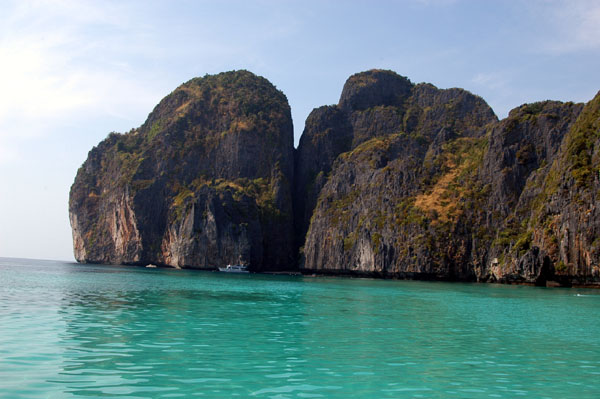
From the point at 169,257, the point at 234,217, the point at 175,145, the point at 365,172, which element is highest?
the point at 175,145

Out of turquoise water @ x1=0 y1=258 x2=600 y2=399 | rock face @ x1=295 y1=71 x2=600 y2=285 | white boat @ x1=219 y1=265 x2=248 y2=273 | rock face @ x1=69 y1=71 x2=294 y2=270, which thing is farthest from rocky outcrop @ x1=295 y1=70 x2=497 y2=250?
turquoise water @ x1=0 y1=258 x2=600 y2=399

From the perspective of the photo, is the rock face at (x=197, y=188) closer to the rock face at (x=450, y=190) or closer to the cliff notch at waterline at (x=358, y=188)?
the cliff notch at waterline at (x=358, y=188)

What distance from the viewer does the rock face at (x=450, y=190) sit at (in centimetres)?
8219

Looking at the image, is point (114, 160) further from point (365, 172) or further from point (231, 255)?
point (365, 172)

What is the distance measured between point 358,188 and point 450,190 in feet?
106

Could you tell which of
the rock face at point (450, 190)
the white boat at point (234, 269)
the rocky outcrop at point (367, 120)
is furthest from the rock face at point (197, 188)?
the rock face at point (450, 190)

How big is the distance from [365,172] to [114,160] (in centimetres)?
9405

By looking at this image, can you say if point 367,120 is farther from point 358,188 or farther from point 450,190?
point 450,190

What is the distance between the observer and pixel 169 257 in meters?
162

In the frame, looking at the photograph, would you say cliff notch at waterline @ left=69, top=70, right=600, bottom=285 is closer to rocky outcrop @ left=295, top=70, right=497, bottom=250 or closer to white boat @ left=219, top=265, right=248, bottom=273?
rocky outcrop @ left=295, top=70, right=497, bottom=250

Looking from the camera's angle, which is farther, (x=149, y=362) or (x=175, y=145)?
(x=175, y=145)

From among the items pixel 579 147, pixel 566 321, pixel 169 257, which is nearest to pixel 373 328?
pixel 566 321

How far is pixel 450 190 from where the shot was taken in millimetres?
124625

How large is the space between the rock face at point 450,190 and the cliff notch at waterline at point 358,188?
0.34m
